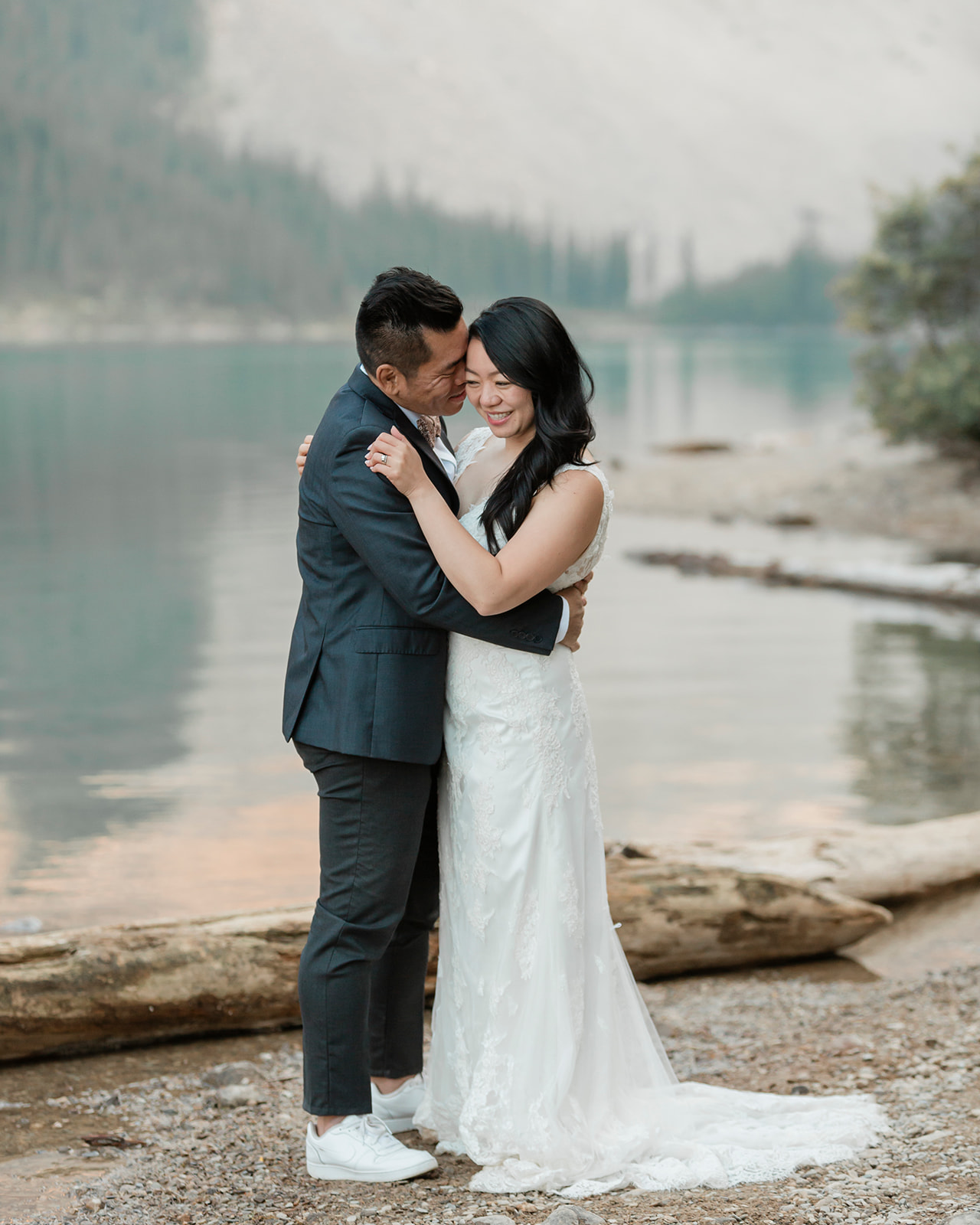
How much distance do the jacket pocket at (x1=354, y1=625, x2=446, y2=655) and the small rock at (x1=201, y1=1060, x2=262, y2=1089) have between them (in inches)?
61.8

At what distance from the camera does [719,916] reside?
464 centimetres

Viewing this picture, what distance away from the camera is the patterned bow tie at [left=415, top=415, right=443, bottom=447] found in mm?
3117

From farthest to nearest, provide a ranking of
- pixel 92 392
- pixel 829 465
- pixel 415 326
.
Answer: pixel 92 392
pixel 829 465
pixel 415 326

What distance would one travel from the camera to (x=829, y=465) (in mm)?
21453

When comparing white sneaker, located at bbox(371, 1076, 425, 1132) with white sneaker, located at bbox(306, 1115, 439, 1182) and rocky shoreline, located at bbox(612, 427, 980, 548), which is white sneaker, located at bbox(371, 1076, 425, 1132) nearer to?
white sneaker, located at bbox(306, 1115, 439, 1182)

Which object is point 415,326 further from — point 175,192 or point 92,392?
point 175,192

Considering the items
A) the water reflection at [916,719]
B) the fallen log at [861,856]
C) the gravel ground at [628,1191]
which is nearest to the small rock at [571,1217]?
the gravel ground at [628,1191]

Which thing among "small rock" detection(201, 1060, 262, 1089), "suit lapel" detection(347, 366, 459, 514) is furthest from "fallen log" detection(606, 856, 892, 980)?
"suit lapel" detection(347, 366, 459, 514)

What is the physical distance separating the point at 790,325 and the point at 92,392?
145256mm

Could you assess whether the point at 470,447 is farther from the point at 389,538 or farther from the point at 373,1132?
the point at 373,1132

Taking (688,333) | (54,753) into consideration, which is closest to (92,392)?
(54,753)

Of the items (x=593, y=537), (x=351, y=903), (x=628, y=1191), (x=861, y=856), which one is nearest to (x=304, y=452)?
(x=593, y=537)

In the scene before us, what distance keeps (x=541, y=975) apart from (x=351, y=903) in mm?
478

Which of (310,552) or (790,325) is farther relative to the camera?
(790,325)
